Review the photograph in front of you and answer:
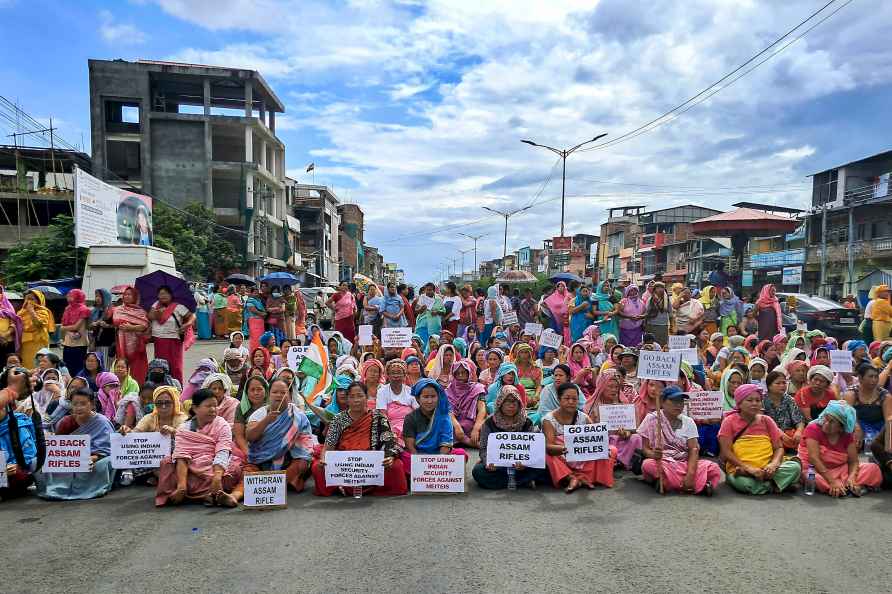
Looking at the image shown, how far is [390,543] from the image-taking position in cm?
455

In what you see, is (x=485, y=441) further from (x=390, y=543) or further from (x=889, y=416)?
(x=889, y=416)

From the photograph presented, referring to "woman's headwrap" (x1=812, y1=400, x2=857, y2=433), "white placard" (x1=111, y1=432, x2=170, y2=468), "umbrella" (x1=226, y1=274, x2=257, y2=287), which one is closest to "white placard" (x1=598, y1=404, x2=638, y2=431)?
"woman's headwrap" (x1=812, y1=400, x2=857, y2=433)

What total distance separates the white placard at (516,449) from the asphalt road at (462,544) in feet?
0.96

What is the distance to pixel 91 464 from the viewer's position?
18.9 feet

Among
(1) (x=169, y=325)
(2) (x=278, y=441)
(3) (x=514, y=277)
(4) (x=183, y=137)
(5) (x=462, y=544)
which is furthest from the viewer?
(4) (x=183, y=137)

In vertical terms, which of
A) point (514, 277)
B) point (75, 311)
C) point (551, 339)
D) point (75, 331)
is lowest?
point (551, 339)

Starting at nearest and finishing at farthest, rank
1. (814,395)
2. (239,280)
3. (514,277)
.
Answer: (814,395)
(239,280)
(514,277)

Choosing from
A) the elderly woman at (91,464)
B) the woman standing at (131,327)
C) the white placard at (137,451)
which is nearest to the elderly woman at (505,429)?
the white placard at (137,451)

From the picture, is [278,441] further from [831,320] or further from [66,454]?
[831,320]

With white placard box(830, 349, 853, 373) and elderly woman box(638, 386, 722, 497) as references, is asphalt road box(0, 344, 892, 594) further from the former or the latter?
white placard box(830, 349, 853, 373)

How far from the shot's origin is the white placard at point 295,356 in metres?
8.82

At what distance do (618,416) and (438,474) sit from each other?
1911 millimetres

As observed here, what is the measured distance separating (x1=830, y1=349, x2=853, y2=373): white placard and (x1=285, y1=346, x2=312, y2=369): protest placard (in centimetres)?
668

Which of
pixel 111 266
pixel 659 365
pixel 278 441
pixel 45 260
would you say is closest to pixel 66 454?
pixel 278 441
